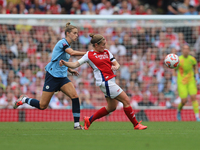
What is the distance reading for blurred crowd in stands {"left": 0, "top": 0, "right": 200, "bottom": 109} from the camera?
455 inches

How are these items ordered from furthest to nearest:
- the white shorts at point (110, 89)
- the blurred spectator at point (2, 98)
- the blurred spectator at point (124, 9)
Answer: the blurred spectator at point (124, 9) → the blurred spectator at point (2, 98) → the white shorts at point (110, 89)

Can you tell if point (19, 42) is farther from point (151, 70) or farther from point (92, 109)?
point (151, 70)

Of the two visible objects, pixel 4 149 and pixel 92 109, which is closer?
pixel 4 149

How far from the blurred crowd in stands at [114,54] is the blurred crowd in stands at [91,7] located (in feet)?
7.07

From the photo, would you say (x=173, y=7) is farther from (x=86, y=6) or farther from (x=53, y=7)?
(x=53, y=7)

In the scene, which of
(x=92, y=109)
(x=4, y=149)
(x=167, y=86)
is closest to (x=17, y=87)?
(x=92, y=109)

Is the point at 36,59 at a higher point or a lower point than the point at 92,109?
higher

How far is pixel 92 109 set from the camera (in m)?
11.0

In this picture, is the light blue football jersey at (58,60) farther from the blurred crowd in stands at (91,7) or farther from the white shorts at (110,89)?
the blurred crowd in stands at (91,7)

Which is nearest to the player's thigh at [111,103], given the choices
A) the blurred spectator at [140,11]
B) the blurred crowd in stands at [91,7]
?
the blurred crowd in stands at [91,7]

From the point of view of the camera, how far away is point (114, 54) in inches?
490

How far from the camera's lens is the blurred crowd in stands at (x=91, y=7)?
14.4 metres

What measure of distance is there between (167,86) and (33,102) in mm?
6130

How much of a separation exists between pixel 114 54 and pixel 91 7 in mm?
3310
